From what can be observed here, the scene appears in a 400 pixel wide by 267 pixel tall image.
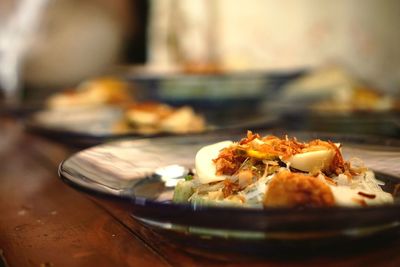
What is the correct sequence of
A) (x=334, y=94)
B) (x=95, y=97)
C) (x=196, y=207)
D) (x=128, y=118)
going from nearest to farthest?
(x=196, y=207) → (x=128, y=118) → (x=334, y=94) → (x=95, y=97)

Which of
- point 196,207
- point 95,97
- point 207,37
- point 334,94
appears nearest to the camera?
point 196,207

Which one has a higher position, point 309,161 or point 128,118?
point 309,161

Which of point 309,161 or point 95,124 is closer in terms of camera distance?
point 309,161

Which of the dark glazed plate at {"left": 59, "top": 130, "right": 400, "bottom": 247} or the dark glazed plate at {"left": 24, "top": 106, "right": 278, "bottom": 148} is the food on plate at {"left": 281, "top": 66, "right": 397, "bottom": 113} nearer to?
the dark glazed plate at {"left": 24, "top": 106, "right": 278, "bottom": 148}

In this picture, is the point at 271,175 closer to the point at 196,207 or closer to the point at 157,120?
the point at 196,207

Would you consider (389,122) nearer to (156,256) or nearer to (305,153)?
(305,153)

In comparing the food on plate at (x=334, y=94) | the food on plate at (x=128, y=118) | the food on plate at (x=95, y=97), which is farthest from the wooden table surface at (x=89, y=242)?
the food on plate at (x=95, y=97)

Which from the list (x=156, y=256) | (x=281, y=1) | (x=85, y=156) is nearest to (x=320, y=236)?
(x=156, y=256)

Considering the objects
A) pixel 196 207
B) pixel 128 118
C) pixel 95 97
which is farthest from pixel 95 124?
pixel 196 207
